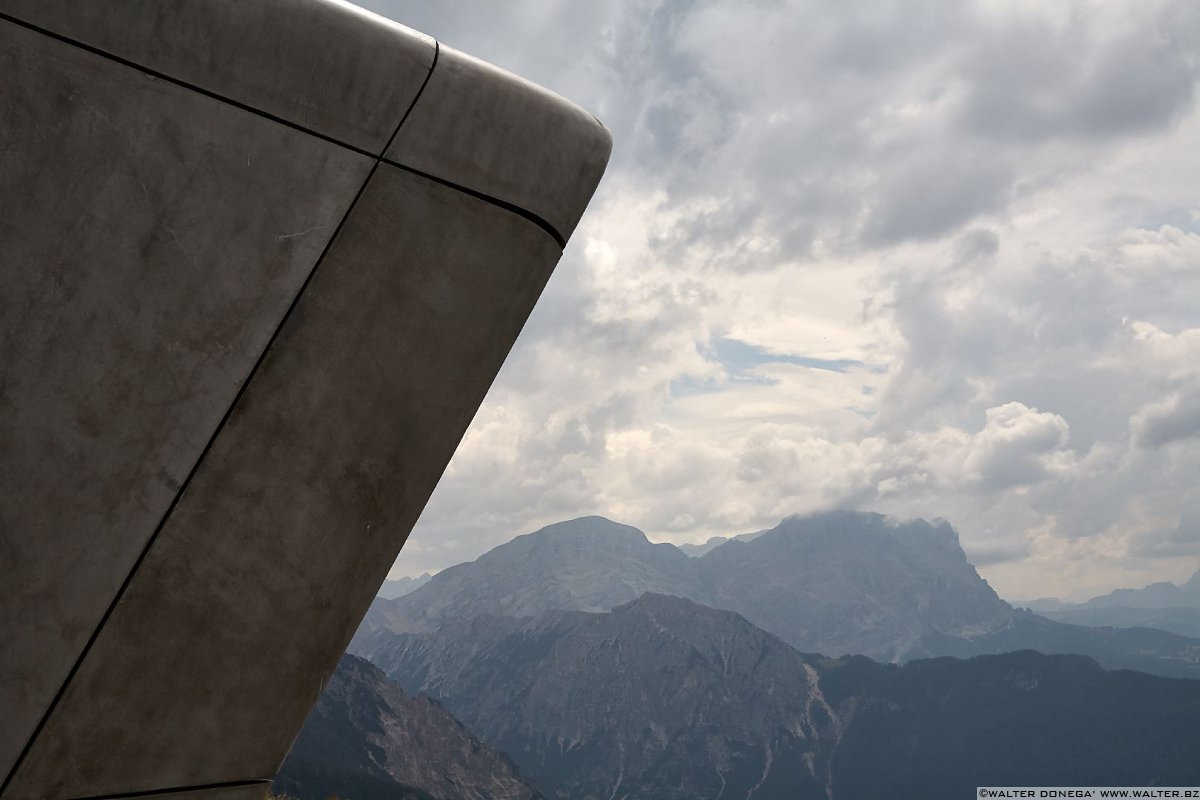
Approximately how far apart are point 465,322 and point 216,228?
1123 mm

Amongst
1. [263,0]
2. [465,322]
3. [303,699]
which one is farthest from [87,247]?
[303,699]

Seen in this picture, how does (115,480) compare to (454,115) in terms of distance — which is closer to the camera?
(115,480)

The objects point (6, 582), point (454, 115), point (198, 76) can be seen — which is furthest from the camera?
point (454, 115)

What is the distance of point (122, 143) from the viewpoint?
3992 mm

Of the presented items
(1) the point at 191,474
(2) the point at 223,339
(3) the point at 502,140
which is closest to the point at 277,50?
(3) the point at 502,140

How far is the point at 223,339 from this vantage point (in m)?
4.13

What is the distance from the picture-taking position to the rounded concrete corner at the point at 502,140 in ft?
14.5

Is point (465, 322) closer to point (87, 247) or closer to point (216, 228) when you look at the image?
point (216, 228)

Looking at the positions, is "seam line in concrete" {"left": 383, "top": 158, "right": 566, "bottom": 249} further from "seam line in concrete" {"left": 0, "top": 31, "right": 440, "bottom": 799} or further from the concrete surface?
the concrete surface

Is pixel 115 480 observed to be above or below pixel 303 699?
above

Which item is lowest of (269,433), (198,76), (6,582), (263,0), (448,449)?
(6,582)

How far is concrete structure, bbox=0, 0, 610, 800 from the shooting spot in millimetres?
3865

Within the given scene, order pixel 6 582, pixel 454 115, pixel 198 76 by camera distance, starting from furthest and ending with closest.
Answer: pixel 454 115 → pixel 198 76 → pixel 6 582

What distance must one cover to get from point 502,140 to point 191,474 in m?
2.01
